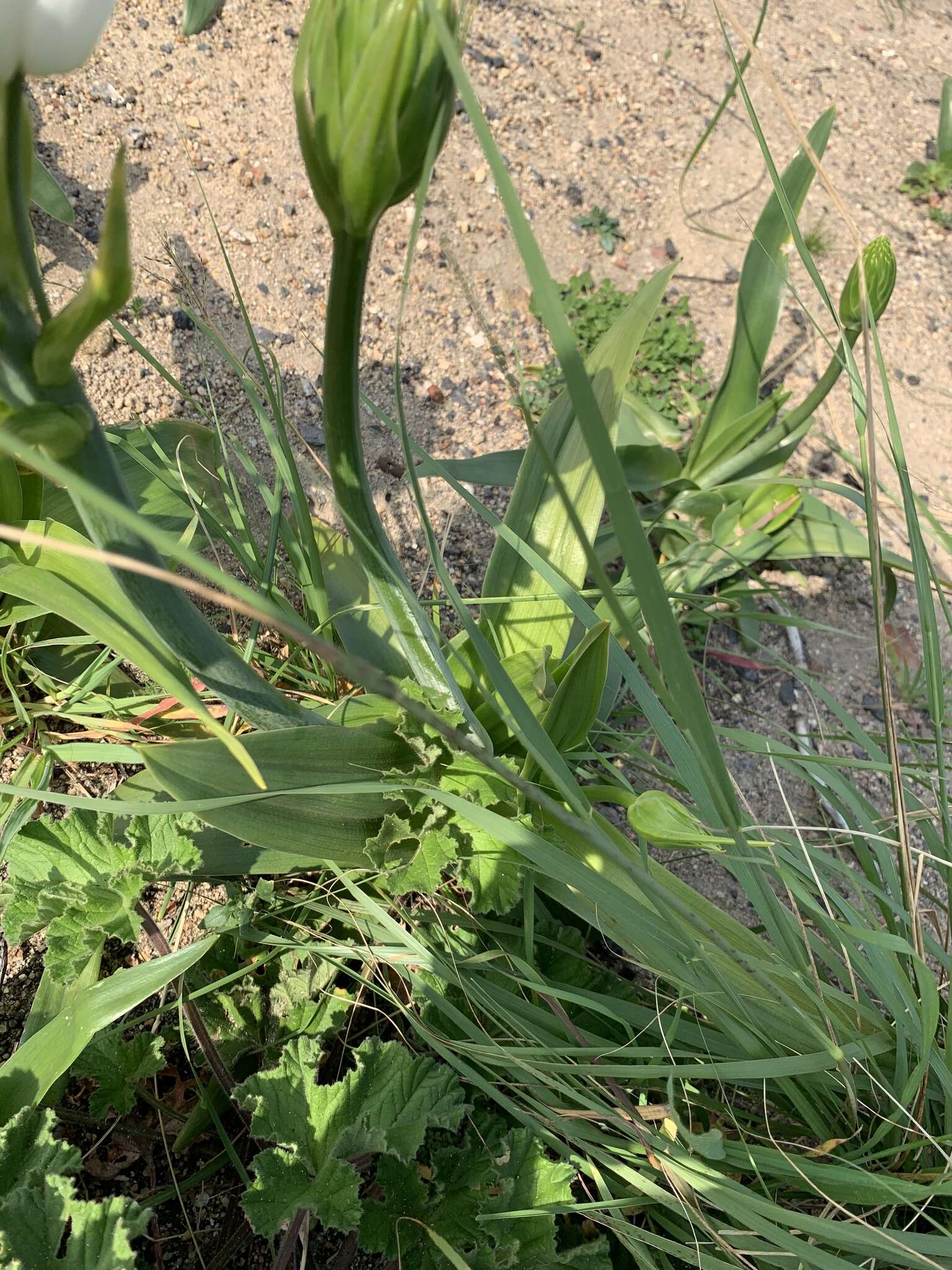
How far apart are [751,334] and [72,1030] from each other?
1466 mm

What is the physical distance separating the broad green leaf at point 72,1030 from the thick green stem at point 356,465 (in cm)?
40

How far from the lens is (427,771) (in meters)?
0.95

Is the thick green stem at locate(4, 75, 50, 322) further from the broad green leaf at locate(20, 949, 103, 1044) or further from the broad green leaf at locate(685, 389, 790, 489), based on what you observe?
the broad green leaf at locate(685, 389, 790, 489)

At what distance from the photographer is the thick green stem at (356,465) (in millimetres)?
640

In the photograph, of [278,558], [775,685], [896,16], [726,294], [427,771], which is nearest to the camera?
[427,771]

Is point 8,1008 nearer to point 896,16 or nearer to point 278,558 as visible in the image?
point 278,558

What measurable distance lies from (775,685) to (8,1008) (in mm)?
1374

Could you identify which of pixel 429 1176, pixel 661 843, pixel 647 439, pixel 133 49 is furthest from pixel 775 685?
pixel 133 49

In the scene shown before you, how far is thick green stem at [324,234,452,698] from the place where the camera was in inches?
25.2

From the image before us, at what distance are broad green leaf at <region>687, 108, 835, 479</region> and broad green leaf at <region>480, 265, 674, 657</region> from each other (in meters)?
0.44

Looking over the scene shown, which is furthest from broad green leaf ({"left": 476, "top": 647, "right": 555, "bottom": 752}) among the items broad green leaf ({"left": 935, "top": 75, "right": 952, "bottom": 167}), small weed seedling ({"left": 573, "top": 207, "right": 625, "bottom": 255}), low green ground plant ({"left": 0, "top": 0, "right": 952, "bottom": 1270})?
A: broad green leaf ({"left": 935, "top": 75, "right": 952, "bottom": 167})

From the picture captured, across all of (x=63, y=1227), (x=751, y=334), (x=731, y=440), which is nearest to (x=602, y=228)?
(x=751, y=334)

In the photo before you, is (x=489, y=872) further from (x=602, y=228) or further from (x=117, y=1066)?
(x=602, y=228)

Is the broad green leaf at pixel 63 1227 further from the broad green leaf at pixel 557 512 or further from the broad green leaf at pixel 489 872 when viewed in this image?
the broad green leaf at pixel 557 512
